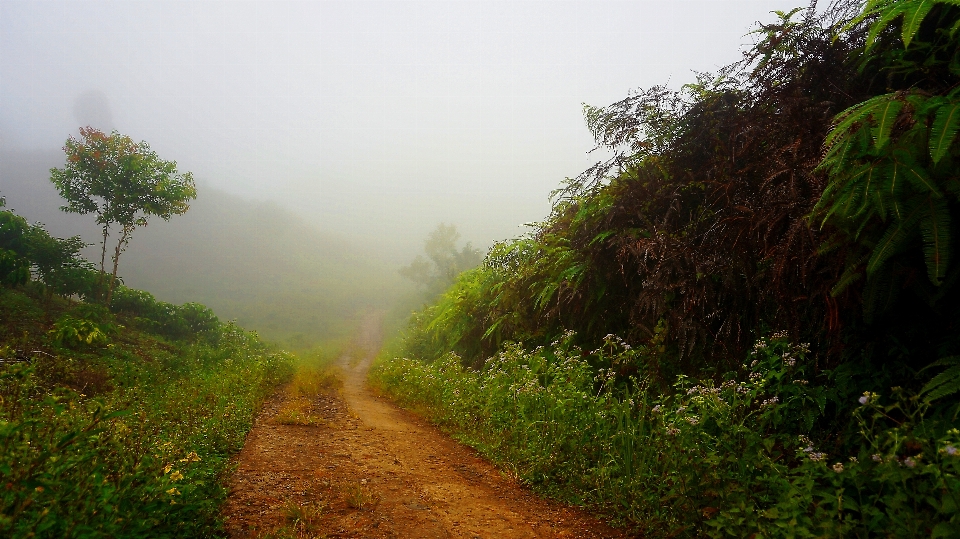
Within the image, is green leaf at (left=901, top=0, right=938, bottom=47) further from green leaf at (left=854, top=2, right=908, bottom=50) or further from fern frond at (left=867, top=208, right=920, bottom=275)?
fern frond at (left=867, top=208, right=920, bottom=275)

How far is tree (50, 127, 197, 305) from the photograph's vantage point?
15062mm

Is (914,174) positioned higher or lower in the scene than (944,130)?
lower

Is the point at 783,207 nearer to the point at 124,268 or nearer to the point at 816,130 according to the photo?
the point at 816,130

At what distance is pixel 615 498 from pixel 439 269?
140 feet

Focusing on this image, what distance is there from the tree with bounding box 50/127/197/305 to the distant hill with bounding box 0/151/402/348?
997 cm

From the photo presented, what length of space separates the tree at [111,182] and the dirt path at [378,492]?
45.8 feet

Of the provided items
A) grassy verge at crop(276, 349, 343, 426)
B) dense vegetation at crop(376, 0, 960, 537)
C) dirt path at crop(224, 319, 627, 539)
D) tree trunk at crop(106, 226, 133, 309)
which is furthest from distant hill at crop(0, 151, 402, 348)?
dense vegetation at crop(376, 0, 960, 537)

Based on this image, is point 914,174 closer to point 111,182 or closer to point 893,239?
point 893,239

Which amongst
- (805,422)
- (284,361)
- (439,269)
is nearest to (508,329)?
(805,422)

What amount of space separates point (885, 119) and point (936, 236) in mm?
802

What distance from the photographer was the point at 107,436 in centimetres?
285

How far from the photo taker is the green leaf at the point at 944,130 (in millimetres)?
2484

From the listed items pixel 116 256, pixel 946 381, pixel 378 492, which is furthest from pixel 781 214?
pixel 116 256

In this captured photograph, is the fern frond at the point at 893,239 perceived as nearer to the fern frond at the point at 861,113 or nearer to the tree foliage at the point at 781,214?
the tree foliage at the point at 781,214
